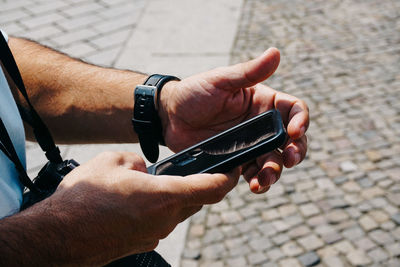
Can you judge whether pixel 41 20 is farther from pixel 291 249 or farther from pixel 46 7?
pixel 291 249

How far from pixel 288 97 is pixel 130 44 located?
12.0 ft

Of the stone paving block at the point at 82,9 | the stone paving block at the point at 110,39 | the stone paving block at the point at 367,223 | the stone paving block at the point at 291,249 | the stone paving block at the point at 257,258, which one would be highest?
the stone paving block at the point at 82,9

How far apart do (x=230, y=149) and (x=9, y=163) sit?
0.75m

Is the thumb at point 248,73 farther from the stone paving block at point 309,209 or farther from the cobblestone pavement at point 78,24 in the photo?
the cobblestone pavement at point 78,24

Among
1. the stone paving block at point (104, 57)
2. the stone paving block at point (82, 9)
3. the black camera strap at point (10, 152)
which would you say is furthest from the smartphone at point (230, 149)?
the stone paving block at point (82, 9)

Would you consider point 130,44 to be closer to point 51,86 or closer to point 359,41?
point 359,41

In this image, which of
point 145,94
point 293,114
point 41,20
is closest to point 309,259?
point 293,114

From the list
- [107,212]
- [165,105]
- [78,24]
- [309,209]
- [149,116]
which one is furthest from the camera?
[78,24]

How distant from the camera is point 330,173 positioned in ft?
10.9

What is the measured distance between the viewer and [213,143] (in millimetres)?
1663

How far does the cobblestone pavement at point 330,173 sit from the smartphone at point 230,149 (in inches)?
53.1

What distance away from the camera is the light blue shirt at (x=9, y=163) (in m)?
1.40

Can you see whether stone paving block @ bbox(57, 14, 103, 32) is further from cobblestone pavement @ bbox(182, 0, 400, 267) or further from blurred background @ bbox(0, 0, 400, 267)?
cobblestone pavement @ bbox(182, 0, 400, 267)

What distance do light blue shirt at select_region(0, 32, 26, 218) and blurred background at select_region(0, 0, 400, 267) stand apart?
1.54m
